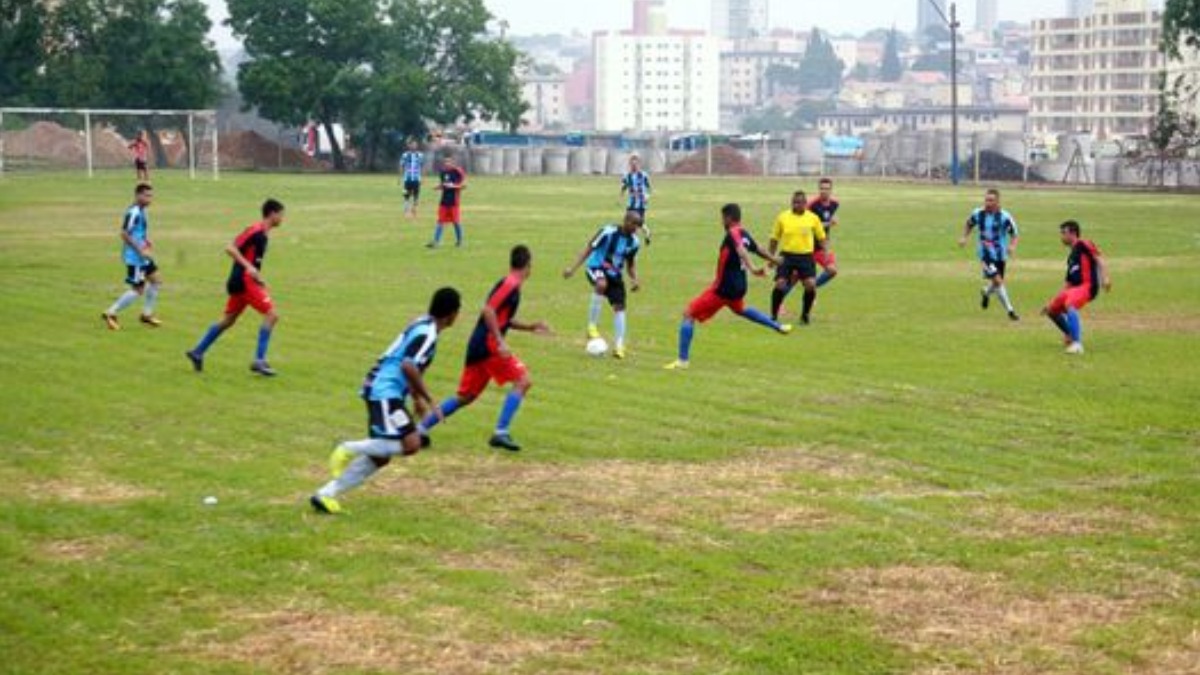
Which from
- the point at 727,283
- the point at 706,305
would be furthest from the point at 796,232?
the point at 706,305

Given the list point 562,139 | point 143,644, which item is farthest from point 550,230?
point 562,139

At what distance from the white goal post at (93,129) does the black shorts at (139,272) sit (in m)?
48.5

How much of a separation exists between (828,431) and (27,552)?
7.73 metres

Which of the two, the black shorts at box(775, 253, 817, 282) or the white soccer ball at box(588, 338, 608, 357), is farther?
the black shorts at box(775, 253, 817, 282)

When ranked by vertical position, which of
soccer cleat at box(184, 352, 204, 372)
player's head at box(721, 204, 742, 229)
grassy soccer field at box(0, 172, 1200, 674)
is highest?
player's head at box(721, 204, 742, 229)

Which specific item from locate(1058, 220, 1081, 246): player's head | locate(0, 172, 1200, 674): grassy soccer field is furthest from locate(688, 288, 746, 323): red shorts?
locate(1058, 220, 1081, 246): player's head

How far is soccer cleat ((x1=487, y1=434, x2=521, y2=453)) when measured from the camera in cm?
1623

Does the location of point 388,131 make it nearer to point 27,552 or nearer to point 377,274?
point 377,274

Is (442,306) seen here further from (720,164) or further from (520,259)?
(720,164)

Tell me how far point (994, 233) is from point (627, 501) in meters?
14.9

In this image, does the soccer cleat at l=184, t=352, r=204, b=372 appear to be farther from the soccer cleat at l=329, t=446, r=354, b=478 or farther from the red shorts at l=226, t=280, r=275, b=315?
the soccer cleat at l=329, t=446, r=354, b=478

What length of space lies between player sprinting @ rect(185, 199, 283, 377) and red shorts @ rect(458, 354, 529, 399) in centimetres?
499

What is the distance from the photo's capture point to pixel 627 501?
14164 mm

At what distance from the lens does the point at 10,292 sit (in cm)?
2994
